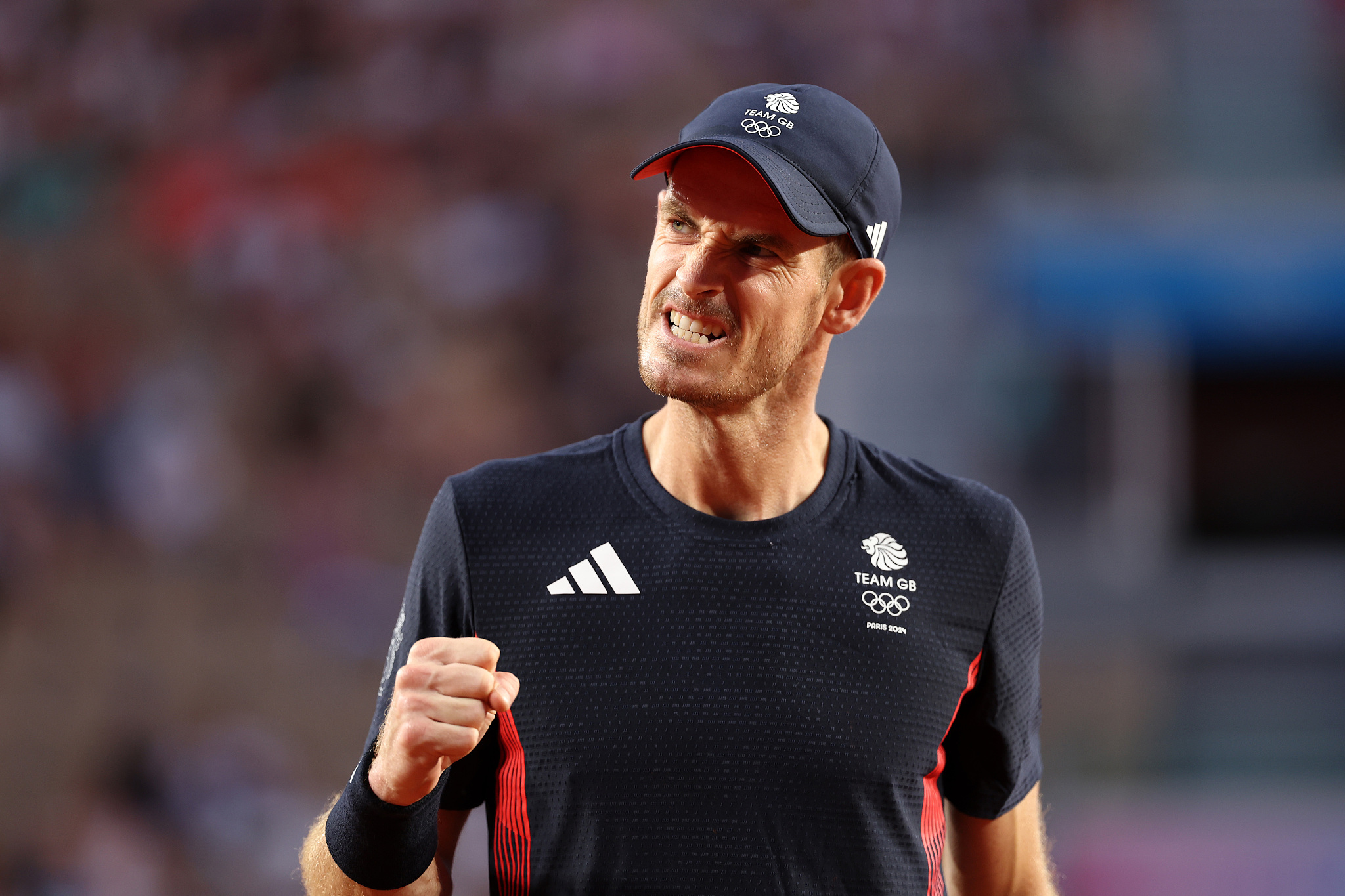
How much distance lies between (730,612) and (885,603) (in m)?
0.27

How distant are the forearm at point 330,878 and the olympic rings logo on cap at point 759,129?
50.6 inches

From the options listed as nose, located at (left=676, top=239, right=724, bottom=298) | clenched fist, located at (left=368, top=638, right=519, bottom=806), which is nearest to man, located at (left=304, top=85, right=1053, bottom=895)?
nose, located at (left=676, top=239, right=724, bottom=298)

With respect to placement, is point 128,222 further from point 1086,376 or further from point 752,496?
point 752,496

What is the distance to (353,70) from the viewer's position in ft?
32.3

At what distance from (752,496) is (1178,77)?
9406 mm

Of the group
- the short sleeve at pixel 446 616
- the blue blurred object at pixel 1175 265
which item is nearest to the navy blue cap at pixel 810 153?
the short sleeve at pixel 446 616

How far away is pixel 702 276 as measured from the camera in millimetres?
2334

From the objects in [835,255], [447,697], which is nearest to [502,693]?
[447,697]

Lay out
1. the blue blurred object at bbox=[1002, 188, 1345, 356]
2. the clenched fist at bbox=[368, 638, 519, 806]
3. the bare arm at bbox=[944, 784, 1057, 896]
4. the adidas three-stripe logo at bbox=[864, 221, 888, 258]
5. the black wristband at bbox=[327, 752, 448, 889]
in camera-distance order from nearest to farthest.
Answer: the clenched fist at bbox=[368, 638, 519, 806]
the black wristband at bbox=[327, 752, 448, 889]
the adidas three-stripe logo at bbox=[864, 221, 888, 258]
the bare arm at bbox=[944, 784, 1057, 896]
the blue blurred object at bbox=[1002, 188, 1345, 356]

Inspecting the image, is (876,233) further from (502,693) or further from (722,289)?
(502,693)

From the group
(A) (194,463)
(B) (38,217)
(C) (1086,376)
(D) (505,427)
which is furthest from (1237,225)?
(B) (38,217)

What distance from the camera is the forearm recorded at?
226 centimetres

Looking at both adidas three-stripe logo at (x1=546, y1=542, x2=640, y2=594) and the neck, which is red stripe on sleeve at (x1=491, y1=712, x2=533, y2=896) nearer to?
adidas three-stripe logo at (x1=546, y1=542, x2=640, y2=594)

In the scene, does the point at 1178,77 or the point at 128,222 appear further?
the point at 1178,77
